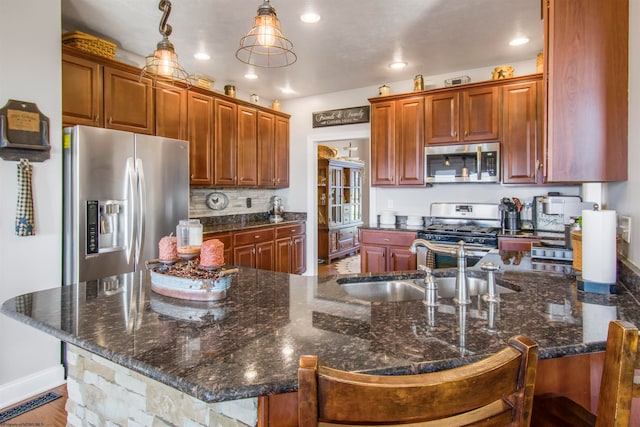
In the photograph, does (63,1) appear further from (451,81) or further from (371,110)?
(451,81)

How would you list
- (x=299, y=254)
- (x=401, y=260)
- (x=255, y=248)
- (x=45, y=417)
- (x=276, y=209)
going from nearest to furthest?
1. (x=45, y=417)
2. (x=401, y=260)
3. (x=255, y=248)
4. (x=299, y=254)
5. (x=276, y=209)

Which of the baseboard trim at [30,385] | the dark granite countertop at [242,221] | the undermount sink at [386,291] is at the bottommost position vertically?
the baseboard trim at [30,385]

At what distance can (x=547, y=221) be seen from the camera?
3.84 m

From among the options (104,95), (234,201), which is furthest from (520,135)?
(104,95)

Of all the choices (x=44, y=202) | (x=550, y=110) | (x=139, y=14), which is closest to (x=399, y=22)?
(x=550, y=110)

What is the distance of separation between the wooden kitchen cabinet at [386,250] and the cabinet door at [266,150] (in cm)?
156

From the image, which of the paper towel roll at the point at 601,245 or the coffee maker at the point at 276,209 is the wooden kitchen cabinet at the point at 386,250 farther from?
the paper towel roll at the point at 601,245

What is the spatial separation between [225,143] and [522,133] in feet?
10.7

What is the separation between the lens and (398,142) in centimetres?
445

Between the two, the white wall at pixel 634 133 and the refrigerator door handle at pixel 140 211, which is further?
the refrigerator door handle at pixel 140 211

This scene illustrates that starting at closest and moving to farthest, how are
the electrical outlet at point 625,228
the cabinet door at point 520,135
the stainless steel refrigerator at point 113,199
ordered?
the electrical outlet at point 625,228 < the stainless steel refrigerator at point 113,199 < the cabinet door at point 520,135

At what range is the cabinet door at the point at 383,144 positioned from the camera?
14.7ft

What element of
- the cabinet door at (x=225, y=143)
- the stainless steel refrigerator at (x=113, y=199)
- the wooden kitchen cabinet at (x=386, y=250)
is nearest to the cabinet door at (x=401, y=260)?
the wooden kitchen cabinet at (x=386, y=250)

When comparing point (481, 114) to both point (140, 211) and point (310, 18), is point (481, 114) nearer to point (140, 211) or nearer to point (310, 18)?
point (310, 18)
